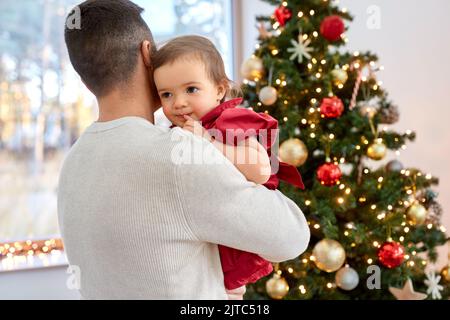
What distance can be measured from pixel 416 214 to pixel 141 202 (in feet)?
6.66

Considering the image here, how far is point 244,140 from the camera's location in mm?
1343

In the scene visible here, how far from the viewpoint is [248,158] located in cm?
129

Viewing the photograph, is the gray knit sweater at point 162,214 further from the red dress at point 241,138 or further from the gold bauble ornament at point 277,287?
the gold bauble ornament at point 277,287

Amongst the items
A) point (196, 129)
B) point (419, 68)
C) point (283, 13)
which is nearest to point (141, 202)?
point (196, 129)

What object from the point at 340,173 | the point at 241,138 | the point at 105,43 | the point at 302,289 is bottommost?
the point at 302,289

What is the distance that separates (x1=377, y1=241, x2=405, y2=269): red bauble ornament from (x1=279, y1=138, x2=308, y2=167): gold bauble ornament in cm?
56

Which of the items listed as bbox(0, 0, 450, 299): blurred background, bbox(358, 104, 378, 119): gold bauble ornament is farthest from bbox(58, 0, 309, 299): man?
bbox(0, 0, 450, 299): blurred background

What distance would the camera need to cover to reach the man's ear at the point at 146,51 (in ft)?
4.30

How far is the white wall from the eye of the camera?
3.41 meters

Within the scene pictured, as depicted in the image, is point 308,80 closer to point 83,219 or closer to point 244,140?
point 244,140

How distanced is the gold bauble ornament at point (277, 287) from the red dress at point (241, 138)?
154 centimetres

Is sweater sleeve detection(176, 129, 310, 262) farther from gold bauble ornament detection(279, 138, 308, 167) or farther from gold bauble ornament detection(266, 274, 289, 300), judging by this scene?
gold bauble ornament detection(266, 274, 289, 300)

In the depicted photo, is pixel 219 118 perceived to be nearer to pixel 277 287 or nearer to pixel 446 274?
pixel 277 287
